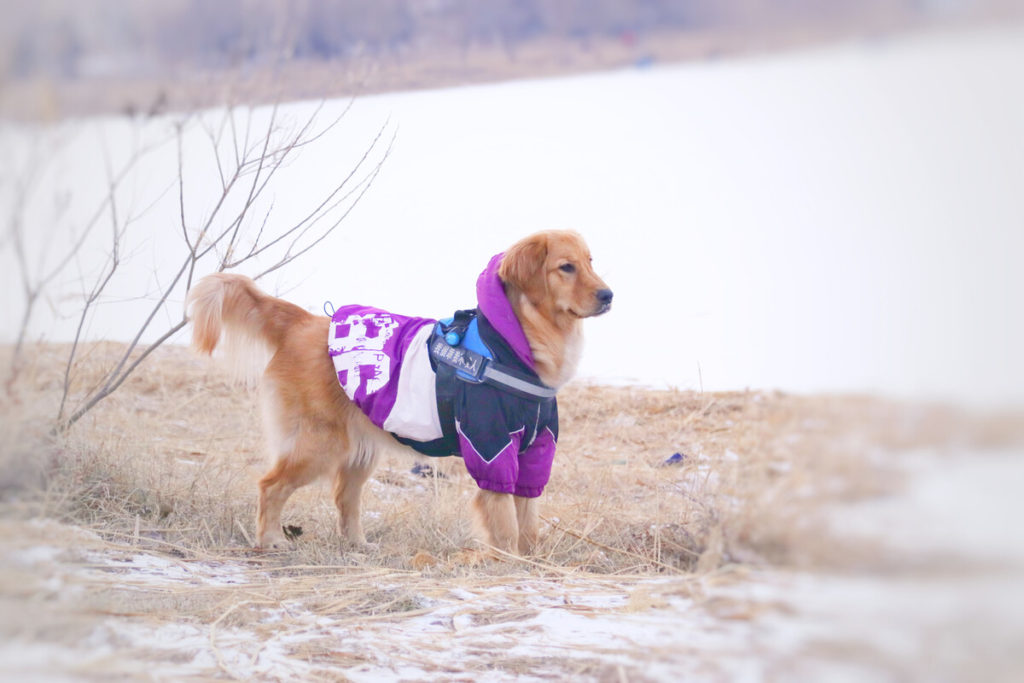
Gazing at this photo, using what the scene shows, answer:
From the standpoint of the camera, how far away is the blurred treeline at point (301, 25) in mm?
1534

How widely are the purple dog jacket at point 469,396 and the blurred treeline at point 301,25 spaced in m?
2.08

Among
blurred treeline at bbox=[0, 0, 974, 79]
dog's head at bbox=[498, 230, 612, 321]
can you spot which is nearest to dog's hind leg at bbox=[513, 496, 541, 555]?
dog's head at bbox=[498, 230, 612, 321]

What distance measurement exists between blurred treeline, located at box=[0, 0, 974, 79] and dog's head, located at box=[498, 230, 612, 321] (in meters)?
2.16

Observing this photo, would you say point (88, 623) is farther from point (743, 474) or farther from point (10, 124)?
point (743, 474)

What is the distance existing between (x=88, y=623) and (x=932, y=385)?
2.13 m

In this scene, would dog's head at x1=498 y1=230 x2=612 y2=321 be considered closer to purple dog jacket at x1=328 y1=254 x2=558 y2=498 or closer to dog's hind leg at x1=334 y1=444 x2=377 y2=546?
purple dog jacket at x1=328 y1=254 x2=558 y2=498

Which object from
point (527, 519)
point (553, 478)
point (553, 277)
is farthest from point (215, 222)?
point (553, 478)

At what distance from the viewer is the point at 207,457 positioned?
5285 millimetres

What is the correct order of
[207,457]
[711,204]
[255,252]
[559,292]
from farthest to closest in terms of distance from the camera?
1. [207,457]
2. [255,252]
3. [559,292]
4. [711,204]

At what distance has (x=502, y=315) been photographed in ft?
14.1

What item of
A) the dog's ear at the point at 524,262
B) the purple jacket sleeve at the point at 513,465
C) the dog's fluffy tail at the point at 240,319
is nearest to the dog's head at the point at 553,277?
the dog's ear at the point at 524,262

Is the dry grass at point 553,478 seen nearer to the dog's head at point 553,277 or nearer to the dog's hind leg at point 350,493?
the dog's hind leg at point 350,493

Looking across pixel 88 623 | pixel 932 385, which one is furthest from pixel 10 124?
pixel 932 385

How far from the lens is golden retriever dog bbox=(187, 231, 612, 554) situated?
166 inches
